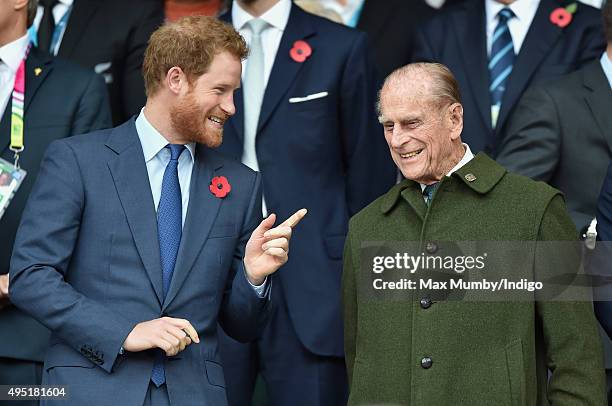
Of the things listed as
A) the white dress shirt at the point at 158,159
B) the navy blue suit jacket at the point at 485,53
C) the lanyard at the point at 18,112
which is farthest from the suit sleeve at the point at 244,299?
the navy blue suit jacket at the point at 485,53

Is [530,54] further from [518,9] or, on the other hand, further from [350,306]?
[350,306]

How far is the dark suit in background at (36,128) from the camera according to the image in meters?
5.07

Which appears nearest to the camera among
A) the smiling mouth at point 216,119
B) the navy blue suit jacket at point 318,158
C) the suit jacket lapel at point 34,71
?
the smiling mouth at point 216,119

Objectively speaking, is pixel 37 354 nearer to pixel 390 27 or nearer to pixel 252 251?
pixel 252 251

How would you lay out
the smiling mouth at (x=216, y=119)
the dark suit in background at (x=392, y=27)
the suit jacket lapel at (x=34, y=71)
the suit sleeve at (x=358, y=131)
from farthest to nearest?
the dark suit in background at (x=392, y=27), the suit sleeve at (x=358, y=131), the suit jacket lapel at (x=34, y=71), the smiling mouth at (x=216, y=119)

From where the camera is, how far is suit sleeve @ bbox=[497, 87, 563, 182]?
17.6ft

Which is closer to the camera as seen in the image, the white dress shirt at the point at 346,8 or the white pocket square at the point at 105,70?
the white pocket square at the point at 105,70

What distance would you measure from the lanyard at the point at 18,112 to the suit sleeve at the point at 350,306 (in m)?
1.47

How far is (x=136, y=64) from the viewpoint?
239 inches

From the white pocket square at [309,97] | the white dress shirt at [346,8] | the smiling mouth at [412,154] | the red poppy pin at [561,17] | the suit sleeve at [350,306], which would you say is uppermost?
the red poppy pin at [561,17]

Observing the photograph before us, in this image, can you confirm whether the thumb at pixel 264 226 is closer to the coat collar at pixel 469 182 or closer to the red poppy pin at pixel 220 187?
the red poppy pin at pixel 220 187

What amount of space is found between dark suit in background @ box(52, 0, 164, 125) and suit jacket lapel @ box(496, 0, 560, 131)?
1.68 meters

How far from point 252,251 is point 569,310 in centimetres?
106

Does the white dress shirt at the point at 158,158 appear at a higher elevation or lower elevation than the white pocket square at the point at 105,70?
higher
